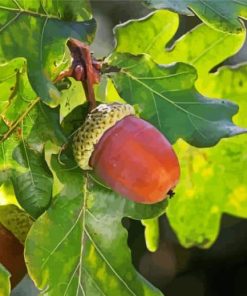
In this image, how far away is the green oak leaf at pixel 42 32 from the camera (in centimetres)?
108

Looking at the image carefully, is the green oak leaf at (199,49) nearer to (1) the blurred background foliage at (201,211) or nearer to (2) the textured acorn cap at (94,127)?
(1) the blurred background foliage at (201,211)

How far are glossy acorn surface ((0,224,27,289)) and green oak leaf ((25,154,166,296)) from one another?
0.47ft

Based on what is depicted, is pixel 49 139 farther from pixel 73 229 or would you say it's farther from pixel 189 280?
pixel 189 280

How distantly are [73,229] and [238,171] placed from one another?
369 millimetres

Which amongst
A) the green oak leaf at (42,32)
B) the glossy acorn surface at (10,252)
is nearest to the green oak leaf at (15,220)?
the glossy acorn surface at (10,252)

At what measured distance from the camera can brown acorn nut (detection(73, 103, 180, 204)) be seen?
1.24m

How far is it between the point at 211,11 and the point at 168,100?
0.41ft

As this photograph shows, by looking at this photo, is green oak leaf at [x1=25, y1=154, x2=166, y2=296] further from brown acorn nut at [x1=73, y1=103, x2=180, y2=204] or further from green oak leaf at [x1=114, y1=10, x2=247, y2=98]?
green oak leaf at [x1=114, y1=10, x2=247, y2=98]

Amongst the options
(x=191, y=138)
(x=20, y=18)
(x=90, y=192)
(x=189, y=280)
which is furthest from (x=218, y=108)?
(x=189, y=280)

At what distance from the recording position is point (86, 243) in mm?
1281

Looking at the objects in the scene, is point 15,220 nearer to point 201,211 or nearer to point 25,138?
point 25,138

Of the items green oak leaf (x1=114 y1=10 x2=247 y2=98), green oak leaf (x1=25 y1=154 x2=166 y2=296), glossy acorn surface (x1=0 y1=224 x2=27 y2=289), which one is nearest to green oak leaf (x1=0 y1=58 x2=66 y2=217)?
green oak leaf (x1=25 y1=154 x2=166 y2=296)

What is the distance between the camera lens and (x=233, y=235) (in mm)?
3797

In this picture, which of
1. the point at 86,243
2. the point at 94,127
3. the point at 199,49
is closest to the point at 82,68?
the point at 94,127
